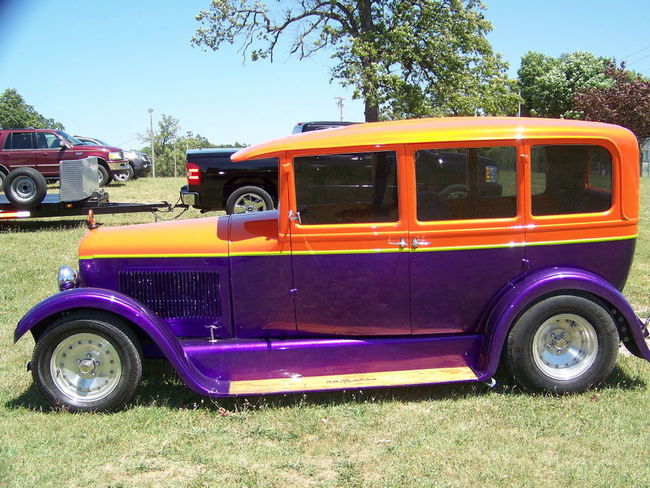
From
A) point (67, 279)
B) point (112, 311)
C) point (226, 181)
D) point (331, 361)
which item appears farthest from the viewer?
point (226, 181)

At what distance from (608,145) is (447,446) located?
2.25 metres

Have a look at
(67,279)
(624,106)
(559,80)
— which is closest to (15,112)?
(559,80)

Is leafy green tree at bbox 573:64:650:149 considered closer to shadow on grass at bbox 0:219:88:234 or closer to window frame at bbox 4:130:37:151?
window frame at bbox 4:130:37:151

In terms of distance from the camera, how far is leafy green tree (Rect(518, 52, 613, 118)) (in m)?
36.6

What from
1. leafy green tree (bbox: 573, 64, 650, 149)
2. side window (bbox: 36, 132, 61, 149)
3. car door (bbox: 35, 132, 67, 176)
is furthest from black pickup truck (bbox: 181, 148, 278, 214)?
leafy green tree (bbox: 573, 64, 650, 149)

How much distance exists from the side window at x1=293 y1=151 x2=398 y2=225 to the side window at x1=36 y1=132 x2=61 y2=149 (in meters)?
14.5

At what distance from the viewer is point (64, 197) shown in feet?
35.6

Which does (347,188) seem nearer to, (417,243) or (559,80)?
(417,243)

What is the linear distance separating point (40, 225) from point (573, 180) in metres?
10.7

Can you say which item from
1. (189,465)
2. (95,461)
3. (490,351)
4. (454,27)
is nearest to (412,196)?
(490,351)

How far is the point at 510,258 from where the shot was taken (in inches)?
162

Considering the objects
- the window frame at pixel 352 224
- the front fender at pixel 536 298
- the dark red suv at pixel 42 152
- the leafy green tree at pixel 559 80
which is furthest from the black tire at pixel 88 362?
Answer: the leafy green tree at pixel 559 80

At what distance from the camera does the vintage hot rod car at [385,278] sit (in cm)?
401

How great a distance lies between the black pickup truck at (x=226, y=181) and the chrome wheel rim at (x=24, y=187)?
2.78m
